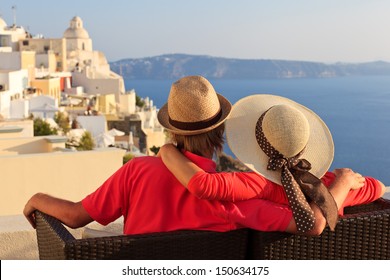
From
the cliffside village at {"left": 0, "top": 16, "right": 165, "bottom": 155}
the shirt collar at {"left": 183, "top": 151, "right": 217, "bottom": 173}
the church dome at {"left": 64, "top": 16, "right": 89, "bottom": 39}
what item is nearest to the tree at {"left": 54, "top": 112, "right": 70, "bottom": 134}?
the cliffside village at {"left": 0, "top": 16, "right": 165, "bottom": 155}

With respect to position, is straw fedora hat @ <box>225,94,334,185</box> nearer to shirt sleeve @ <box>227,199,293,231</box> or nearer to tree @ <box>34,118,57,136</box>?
shirt sleeve @ <box>227,199,293,231</box>

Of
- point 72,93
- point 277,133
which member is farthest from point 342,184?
point 72,93

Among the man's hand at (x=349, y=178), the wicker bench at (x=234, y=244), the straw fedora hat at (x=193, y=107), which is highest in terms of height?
the straw fedora hat at (x=193, y=107)

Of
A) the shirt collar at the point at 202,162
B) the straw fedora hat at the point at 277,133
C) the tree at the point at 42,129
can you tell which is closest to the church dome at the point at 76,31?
the tree at the point at 42,129

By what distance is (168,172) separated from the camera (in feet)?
7.31

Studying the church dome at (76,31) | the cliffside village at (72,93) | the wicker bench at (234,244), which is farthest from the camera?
the church dome at (76,31)

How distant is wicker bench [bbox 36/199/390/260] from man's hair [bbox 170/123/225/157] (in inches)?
10.9

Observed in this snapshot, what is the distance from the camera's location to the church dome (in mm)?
86938

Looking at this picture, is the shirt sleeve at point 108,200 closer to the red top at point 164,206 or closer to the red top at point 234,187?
the red top at point 164,206

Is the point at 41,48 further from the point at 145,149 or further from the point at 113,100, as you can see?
the point at 145,149

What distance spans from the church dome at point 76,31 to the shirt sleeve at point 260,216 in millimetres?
86644

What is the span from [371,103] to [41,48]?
7062 centimetres

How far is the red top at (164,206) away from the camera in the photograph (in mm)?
2146
